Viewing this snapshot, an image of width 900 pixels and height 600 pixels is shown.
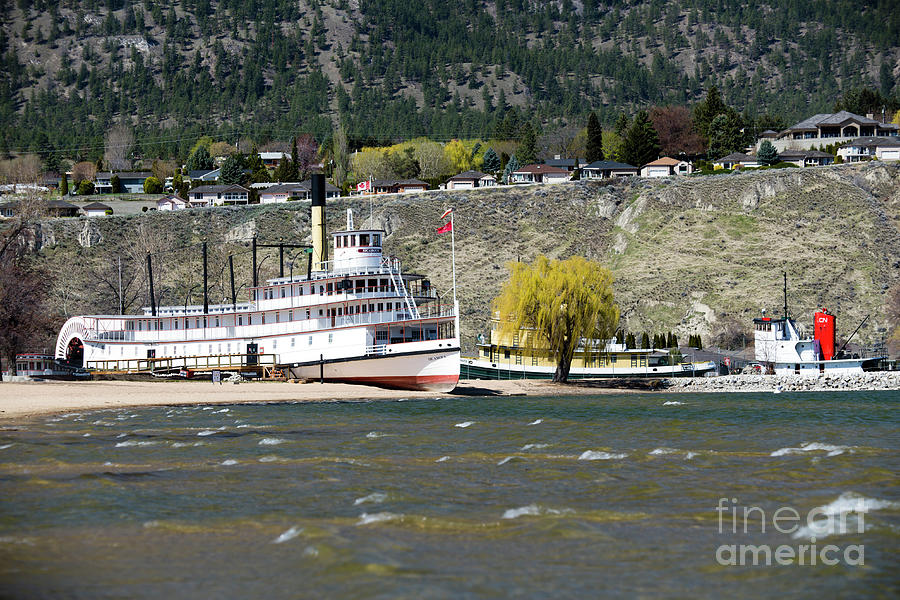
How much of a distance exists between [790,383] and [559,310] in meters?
16.3

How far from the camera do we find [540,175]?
14488 cm

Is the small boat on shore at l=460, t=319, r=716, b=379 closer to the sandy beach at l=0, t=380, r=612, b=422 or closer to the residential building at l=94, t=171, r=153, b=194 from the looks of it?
the sandy beach at l=0, t=380, r=612, b=422

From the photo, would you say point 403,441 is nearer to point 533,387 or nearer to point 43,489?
point 43,489

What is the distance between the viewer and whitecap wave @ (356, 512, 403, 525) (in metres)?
25.2

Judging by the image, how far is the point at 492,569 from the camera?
21.4 m

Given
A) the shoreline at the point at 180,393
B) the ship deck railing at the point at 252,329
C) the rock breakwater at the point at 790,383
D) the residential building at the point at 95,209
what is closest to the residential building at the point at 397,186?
the residential building at the point at 95,209

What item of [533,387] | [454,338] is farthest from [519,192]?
[454,338]

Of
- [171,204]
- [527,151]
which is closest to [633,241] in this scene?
[527,151]

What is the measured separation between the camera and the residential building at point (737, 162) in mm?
141250

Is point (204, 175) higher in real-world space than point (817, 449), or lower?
higher

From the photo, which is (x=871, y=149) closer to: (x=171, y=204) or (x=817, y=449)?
(x=171, y=204)

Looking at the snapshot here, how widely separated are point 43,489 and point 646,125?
431 ft

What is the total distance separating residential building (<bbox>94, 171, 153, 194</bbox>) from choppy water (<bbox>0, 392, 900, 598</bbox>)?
449 feet

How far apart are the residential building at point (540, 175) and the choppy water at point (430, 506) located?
9811 cm
